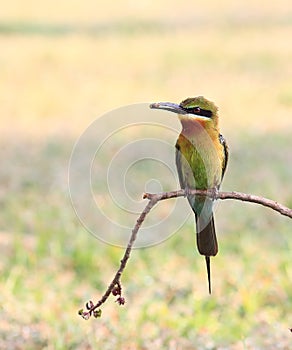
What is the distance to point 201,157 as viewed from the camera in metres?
1.69

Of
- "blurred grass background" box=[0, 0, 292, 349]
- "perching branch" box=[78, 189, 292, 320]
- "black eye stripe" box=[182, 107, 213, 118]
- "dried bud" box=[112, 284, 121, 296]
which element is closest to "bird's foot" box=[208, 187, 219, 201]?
"perching branch" box=[78, 189, 292, 320]

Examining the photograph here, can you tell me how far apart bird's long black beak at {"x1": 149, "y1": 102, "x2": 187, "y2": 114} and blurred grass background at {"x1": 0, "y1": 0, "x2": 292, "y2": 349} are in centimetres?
203

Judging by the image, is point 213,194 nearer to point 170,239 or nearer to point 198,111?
point 198,111

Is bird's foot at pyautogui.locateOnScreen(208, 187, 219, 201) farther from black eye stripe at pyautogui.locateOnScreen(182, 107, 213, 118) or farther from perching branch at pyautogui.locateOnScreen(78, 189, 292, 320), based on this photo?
black eye stripe at pyautogui.locateOnScreen(182, 107, 213, 118)

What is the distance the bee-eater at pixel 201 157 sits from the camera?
1.53 m

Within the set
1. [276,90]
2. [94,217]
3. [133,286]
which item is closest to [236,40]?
[276,90]

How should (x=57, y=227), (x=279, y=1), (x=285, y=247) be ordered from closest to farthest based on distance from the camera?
1. (x=285, y=247)
2. (x=57, y=227)
3. (x=279, y=1)

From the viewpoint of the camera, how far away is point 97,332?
138 inches

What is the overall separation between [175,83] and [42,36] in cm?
449

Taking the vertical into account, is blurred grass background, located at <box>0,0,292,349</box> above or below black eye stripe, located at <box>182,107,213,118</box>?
above

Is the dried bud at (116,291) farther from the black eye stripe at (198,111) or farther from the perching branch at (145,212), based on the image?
the black eye stripe at (198,111)

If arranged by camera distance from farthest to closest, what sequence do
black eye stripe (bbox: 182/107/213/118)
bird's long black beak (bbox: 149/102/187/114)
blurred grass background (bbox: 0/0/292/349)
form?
blurred grass background (bbox: 0/0/292/349), black eye stripe (bbox: 182/107/213/118), bird's long black beak (bbox: 149/102/187/114)

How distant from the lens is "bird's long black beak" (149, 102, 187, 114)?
1.39 metres

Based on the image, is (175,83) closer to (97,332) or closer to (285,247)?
(285,247)
